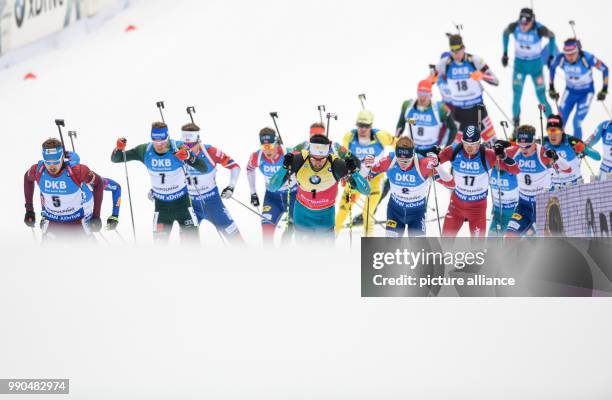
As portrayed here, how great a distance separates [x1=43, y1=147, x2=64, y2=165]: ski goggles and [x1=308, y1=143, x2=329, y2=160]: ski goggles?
8.85 ft

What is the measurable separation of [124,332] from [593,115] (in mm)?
12841

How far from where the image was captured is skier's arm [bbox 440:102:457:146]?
60.8 ft

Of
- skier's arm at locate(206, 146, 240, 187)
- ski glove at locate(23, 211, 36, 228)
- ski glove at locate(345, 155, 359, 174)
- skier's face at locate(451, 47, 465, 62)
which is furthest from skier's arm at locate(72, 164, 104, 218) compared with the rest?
skier's face at locate(451, 47, 465, 62)

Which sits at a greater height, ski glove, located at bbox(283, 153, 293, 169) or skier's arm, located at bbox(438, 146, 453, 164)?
skier's arm, located at bbox(438, 146, 453, 164)

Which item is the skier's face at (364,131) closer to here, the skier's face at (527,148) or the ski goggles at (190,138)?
the skier's face at (527,148)

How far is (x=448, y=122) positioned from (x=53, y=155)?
21.9 ft

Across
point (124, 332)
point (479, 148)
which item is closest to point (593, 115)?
point (479, 148)

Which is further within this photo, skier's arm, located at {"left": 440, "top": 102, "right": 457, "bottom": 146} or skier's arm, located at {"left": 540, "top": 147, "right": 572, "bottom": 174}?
skier's arm, located at {"left": 440, "top": 102, "right": 457, "bottom": 146}

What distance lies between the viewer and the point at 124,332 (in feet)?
37.2

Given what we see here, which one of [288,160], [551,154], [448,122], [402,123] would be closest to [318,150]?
[288,160]

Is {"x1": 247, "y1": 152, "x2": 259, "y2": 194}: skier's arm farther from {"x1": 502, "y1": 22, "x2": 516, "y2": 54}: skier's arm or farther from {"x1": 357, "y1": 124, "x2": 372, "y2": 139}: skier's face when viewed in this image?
{"x1": 502, "y1": 22, "x2": 516, "y2": 54}: skier's arm

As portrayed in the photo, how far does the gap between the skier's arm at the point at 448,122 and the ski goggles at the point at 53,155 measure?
6423 millimetres

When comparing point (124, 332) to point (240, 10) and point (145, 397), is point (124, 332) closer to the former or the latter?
point (145, 397)

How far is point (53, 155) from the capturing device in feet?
45.9
